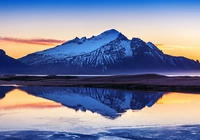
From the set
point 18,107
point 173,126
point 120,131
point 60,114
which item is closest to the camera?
point 120,131

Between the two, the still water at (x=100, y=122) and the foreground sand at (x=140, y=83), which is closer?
the still water at (x=100, y=122)

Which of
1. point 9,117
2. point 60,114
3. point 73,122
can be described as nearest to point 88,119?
point 73,122

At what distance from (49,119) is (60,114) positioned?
8.02 ft

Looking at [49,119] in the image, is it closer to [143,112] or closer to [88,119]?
[88,119]

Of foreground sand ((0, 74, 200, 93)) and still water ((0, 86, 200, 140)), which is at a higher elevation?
foreground sand ((0, 74, 200, 93))

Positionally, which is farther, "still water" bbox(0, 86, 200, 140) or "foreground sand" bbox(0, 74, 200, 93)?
"foreground sand" bbox(0, 74, 200, 93)

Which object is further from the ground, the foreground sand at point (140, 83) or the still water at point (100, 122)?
the foreground sand at point (140, 83)

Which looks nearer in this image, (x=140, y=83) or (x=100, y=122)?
(x=100, y=122)

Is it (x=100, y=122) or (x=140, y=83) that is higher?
(x=140, y=83)

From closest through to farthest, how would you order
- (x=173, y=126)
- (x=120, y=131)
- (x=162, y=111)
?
(x=120, y=131) < (x=173, y=126) < (x=162, y=111)

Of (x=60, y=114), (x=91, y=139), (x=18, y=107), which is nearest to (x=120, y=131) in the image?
(x=91, y=139)

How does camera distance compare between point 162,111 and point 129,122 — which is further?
point 162,111

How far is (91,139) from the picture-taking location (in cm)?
1719

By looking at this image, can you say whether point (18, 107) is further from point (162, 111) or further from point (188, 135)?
point (188, 135)
